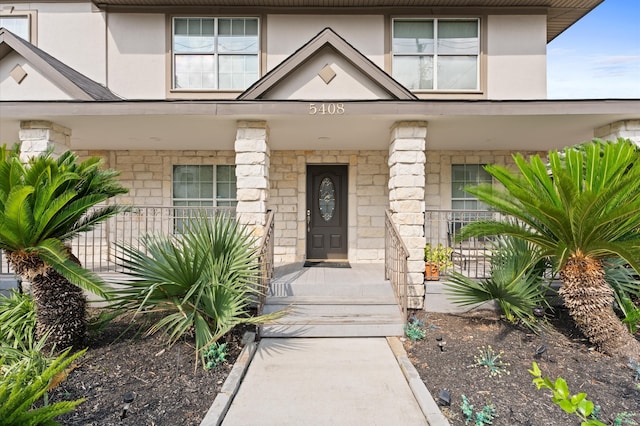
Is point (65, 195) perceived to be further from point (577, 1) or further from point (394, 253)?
point (577, 1)

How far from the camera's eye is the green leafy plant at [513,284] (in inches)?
214

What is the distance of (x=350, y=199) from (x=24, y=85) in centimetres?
664

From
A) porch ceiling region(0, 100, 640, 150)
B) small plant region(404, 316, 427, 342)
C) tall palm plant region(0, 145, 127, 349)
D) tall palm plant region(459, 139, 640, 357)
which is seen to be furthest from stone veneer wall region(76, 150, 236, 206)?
tall palm plant region(459, 139, 640, 357)

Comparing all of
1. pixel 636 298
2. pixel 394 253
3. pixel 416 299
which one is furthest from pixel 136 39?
pixel 636 298

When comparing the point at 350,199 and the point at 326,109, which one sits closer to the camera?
the point at 326,109

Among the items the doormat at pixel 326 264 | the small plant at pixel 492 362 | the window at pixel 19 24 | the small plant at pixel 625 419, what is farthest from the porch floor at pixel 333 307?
the window at pixel 19 24

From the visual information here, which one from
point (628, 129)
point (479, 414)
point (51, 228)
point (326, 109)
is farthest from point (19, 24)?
point (628, 129)

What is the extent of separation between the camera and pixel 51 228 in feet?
15.1

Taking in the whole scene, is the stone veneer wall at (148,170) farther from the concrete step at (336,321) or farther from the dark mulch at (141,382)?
the concrete step at (336,321)

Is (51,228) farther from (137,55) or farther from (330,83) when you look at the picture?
(137,55)

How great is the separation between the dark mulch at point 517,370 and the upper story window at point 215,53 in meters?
6.45

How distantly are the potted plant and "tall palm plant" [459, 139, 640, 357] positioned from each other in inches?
68.9

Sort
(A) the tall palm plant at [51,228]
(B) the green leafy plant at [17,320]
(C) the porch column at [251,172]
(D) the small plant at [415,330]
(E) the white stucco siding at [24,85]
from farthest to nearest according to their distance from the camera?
(E) the white stucco siding at [24,85] < (C) the porch column at [251,172] < (D) the small plant at [415,330] < (B) the green leafy plant at [17,320] < (A) the tall palm plant at [51,228]

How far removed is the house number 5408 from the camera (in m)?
6.61
